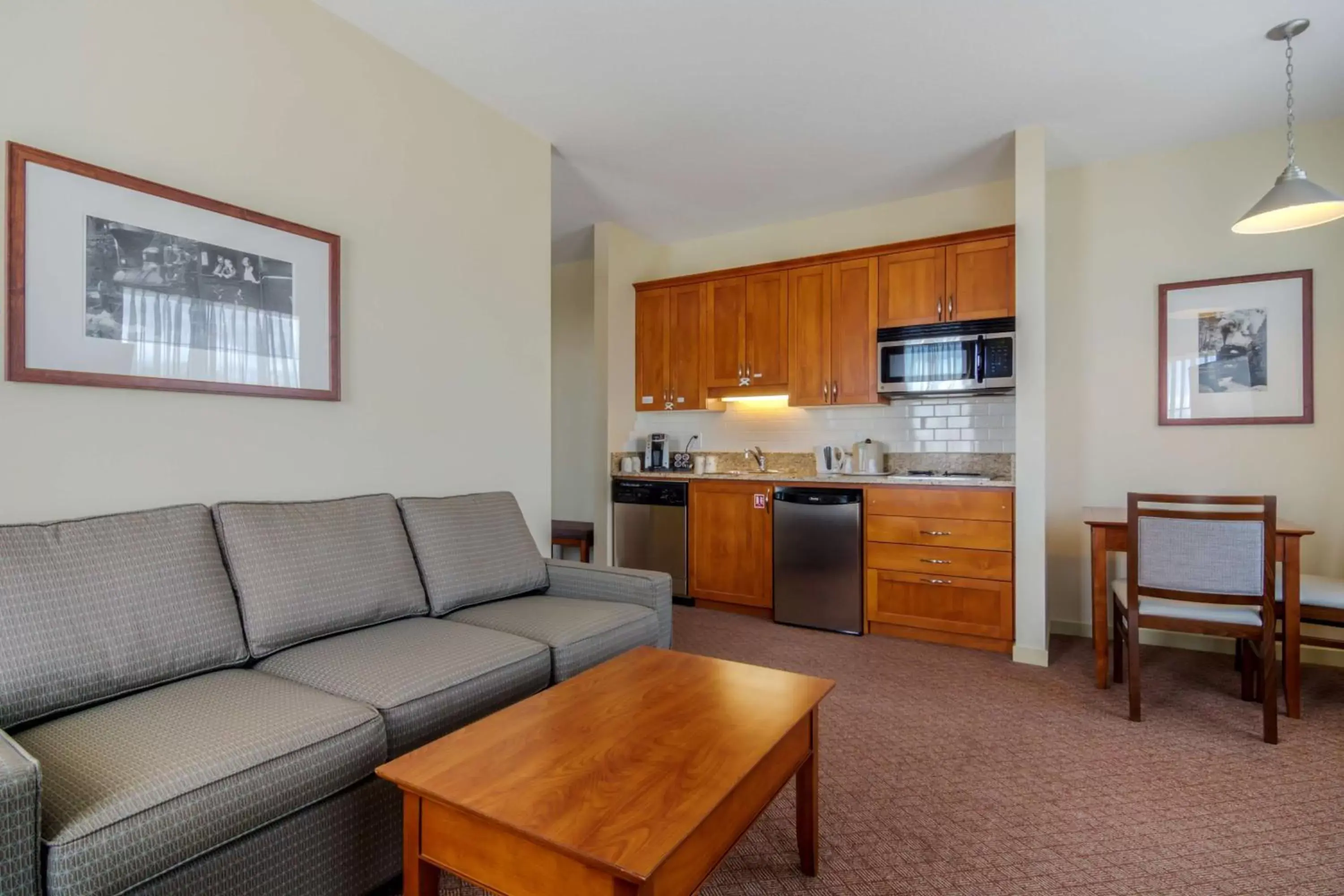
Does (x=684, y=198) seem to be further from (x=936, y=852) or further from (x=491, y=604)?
(x=936, y=852)

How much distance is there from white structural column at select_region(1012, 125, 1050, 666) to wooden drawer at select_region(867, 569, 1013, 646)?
0.33 feet

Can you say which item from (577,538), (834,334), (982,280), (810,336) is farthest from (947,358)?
(577,538)

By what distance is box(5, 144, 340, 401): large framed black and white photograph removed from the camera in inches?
70.8

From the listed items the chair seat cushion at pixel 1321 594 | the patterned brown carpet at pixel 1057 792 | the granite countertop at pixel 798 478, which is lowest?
the patterned brown carpet at pixel 1057 792

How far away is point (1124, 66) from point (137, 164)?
12.4 ft

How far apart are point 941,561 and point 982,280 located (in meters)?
1.63

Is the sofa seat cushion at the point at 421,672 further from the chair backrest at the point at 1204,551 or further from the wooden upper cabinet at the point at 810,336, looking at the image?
the wooden upper cabinet at the point at 810,336

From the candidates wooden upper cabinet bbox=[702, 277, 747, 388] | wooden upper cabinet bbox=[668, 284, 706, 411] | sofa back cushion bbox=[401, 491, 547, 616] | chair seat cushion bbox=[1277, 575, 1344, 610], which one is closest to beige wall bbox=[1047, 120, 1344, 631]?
chair seat cushion bbox=[1277, 575, 1344, 610]

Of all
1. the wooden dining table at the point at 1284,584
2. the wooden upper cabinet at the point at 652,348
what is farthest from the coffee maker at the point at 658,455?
the wooden dining table at the point at 1284,584

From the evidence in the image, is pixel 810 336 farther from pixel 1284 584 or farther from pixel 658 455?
pixel 1284 584

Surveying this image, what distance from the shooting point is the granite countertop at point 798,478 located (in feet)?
12.0

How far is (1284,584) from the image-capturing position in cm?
259

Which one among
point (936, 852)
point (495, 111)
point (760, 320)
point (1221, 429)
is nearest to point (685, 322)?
point (760, 320)

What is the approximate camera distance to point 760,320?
4.60m
